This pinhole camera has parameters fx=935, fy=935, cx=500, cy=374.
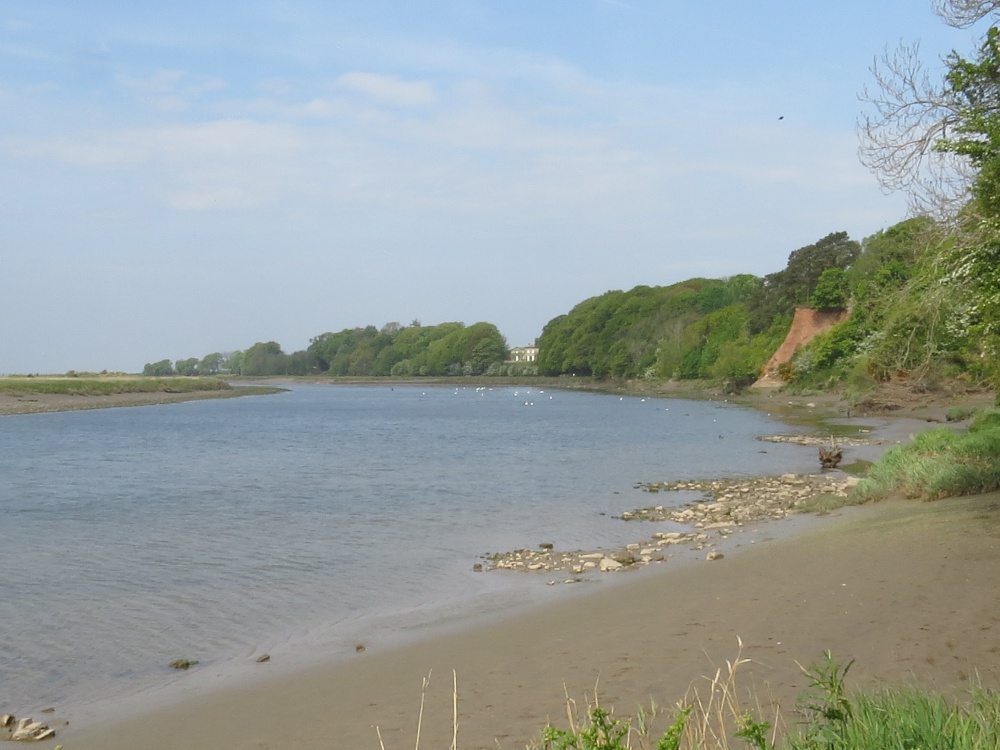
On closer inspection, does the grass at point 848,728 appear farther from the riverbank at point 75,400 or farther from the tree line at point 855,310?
the riverbank at point 75,400

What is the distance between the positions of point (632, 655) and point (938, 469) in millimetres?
10502

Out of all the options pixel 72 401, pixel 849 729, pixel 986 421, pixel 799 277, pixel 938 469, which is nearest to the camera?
pixel 849 729

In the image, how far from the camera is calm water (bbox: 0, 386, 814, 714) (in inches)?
456

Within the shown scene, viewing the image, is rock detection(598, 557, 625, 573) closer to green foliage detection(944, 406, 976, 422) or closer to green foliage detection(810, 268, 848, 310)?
green foliage detection(944, 406, 976, 422)

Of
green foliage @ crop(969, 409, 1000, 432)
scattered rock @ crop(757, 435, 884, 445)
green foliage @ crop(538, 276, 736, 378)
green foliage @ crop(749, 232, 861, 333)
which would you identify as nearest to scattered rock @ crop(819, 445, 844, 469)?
green foliage @ crop(969, 409, 1000, 432)

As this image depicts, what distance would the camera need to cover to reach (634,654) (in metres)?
9.13

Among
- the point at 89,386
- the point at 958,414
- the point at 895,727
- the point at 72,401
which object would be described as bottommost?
the point at 958,414

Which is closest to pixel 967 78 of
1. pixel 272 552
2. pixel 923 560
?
pixel 923 560

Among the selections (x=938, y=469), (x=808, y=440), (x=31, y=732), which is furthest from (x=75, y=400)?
(x=31, y=732)

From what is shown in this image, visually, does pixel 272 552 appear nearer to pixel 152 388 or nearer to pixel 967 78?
pixel 967 78

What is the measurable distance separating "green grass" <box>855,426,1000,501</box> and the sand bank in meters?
4.04

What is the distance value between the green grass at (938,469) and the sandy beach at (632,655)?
3.94 m

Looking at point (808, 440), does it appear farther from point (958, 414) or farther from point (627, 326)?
point (627, 326)

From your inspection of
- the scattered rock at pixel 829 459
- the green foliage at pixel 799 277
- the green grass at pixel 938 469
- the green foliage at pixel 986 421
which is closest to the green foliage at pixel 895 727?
the green grass at pixel 938 469
